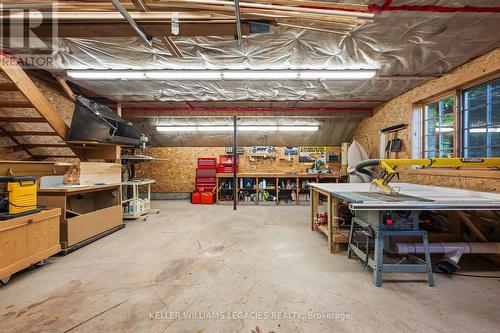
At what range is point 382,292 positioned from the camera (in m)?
1.89

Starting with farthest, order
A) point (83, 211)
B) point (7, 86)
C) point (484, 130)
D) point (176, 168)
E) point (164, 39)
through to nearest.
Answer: point (176, 168) → point (83, 211) → point (484, 130) → point (7, 86) → point (164, 39)

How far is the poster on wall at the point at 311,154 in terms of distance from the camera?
22.6 ft

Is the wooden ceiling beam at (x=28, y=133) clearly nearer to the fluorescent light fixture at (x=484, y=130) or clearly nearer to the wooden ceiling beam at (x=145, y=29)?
the wooden ceiling beam at (x=145, y=29)

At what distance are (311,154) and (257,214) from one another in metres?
Result: 3.11

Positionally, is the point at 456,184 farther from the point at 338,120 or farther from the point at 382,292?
the point at 338,120

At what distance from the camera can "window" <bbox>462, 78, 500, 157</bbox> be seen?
2.83m

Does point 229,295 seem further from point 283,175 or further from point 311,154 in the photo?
point 311,154

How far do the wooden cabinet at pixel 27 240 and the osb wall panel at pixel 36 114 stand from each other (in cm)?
169

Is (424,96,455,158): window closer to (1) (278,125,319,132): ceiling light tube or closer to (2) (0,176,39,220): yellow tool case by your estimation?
(1) (278,125,319,132): ceiling light tube

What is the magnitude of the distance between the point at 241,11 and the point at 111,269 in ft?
9.85

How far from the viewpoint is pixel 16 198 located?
6.90 feet

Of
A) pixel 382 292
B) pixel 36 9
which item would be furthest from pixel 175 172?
pixel 382 292

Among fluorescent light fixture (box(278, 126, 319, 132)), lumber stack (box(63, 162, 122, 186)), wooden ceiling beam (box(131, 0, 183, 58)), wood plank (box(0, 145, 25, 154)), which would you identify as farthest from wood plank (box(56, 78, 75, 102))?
fluorescent light fixture (box(278, 126, 319, 132))

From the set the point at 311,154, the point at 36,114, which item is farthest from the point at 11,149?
the point at 311,154
